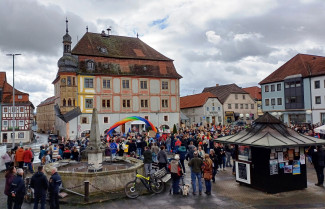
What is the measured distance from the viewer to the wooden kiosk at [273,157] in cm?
1105

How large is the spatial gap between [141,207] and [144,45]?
42.6 m

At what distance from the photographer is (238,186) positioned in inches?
487

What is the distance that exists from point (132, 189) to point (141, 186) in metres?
1.02

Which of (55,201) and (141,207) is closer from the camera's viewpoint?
(55,201)

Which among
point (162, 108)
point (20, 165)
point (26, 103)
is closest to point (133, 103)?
point (162, 108)

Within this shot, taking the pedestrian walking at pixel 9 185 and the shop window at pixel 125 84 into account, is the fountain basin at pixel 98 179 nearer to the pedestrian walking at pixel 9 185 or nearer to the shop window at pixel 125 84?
the pedestrian walking at pixel 9 185

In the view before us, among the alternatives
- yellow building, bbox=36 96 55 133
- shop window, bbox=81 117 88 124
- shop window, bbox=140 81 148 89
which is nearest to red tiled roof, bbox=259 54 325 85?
shop window, bbox=140 81 148 89

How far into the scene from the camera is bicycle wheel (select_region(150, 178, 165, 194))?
11.4 meters

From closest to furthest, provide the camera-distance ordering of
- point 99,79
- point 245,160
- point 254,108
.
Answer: point 245,160 < point 99,79 < point 254,108

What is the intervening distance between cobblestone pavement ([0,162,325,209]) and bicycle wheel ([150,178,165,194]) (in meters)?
0.25

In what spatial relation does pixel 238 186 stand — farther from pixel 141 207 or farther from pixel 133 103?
pixel 133 103

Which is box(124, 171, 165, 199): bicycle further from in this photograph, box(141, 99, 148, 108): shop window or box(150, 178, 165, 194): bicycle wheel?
box(141, 99, 148, 108): shop window

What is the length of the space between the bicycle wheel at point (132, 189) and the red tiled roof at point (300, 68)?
38.3 meters

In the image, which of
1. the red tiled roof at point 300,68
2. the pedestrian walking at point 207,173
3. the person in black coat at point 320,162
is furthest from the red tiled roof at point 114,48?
the person in black coat at point 320,162
